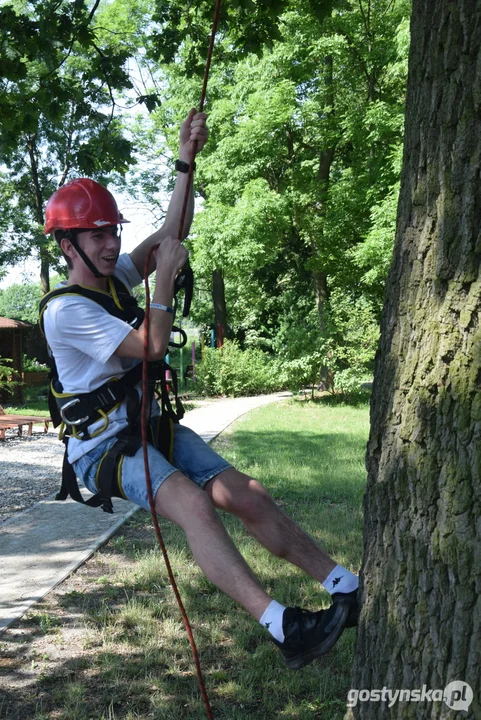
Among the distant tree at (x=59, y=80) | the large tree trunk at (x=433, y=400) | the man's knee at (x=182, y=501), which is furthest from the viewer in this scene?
the distant tree at (x=59, y=80)

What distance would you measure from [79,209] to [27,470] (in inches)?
309

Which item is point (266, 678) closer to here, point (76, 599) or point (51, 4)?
point (76, 599)

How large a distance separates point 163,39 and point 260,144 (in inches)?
533

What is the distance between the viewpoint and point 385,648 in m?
2.60

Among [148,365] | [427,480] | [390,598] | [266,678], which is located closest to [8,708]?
[266,678]

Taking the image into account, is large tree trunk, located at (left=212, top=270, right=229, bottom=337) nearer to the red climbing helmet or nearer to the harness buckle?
the red climbing helmet

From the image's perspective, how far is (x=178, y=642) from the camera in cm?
429

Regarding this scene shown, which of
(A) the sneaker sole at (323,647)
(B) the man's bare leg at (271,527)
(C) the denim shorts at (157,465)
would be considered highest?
(C) the denim shorts at (157,465)

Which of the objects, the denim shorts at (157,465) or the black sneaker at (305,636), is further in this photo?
the denim shorts at (157,465)

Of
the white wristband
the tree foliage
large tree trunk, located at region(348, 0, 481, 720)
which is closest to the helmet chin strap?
the white wristband

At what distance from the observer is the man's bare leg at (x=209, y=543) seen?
9.15 feet

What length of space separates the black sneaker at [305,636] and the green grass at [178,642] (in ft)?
3.15

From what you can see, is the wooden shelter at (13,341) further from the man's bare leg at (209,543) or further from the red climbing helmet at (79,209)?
the man's bare leg at (209,543)

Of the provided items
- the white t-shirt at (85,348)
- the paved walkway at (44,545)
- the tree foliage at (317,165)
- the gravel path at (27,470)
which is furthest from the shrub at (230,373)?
the white t-shirt at (85,348)
